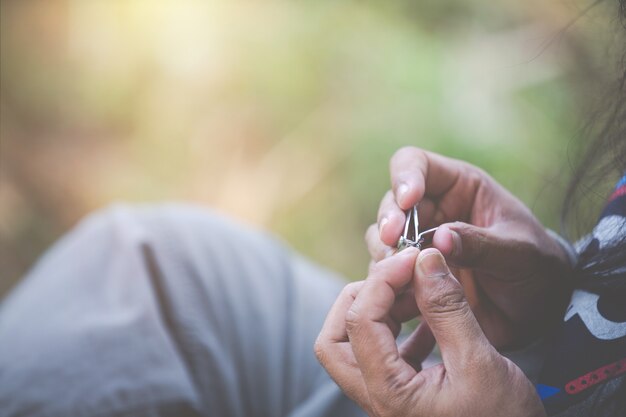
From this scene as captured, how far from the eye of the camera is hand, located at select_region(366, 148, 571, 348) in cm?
71

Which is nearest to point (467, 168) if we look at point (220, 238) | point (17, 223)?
point (220, 238)

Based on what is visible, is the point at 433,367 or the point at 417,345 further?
the point at 417,345

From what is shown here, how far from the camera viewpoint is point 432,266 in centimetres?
57

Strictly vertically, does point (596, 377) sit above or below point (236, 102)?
below

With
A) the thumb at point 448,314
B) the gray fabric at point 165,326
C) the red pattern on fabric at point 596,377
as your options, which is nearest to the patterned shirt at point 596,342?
the red pattern on fabric at point 596,377

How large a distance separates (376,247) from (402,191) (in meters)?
0.09

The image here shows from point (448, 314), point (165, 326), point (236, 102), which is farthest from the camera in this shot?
point (236, 102)

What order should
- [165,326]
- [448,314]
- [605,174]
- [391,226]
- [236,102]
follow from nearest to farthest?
[448,314] < [391,226] < [605,174] < [165,326] < [236,102]

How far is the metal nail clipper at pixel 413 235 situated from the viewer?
2.15 feet

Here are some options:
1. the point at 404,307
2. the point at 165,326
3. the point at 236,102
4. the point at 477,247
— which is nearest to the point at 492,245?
the point at 477,247

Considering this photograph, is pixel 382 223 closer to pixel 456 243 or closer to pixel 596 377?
pixel 456 243

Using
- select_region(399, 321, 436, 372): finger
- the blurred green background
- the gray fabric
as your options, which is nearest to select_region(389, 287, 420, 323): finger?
select_region(399, 321, 436, 372): finger

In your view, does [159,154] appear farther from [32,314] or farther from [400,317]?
[400,317]

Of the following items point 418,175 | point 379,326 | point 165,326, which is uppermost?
point 418,175
